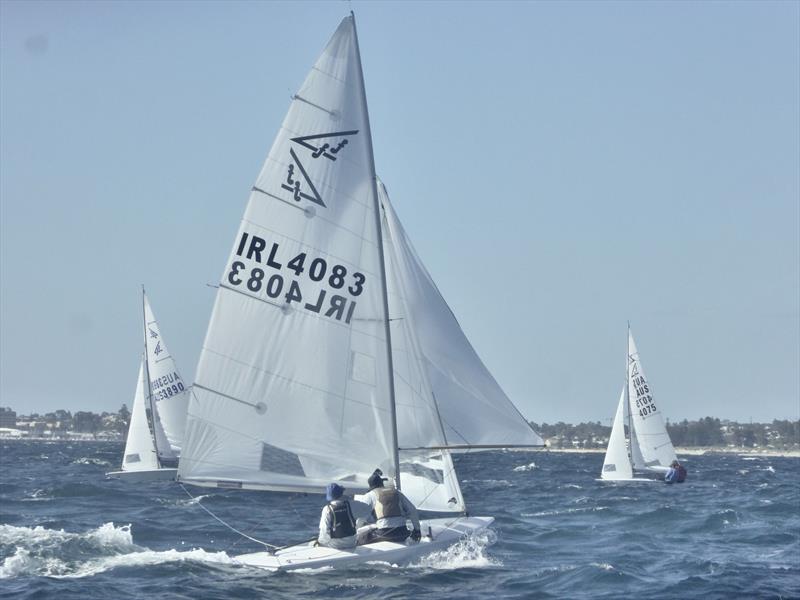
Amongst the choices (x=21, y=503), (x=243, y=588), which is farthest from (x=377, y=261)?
(x=21, y=503)

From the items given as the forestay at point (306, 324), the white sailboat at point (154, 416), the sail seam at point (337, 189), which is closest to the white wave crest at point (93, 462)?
the white sailboat at point (154, 416)

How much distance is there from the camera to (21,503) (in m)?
34.2

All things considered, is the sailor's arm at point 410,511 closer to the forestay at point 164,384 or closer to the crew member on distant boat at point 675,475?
the forestay at point 164,384

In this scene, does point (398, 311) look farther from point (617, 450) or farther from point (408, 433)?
point (617, 450)

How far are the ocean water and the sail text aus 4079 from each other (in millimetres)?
4310

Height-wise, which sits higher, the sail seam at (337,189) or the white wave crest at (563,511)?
the sail seam at (337,189)

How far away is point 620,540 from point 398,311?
9.48 m

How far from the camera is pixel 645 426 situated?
6119 centimetres

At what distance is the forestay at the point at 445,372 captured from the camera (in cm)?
2027

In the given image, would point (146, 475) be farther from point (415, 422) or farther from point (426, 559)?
point (426, 559)

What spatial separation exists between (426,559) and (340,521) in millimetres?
1550

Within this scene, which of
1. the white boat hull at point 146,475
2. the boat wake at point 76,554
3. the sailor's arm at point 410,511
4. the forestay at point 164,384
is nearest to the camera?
the sailor's arm at point 410,511

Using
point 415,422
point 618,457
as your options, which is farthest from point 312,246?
point 618,457

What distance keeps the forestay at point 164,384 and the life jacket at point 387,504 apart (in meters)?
35.8
